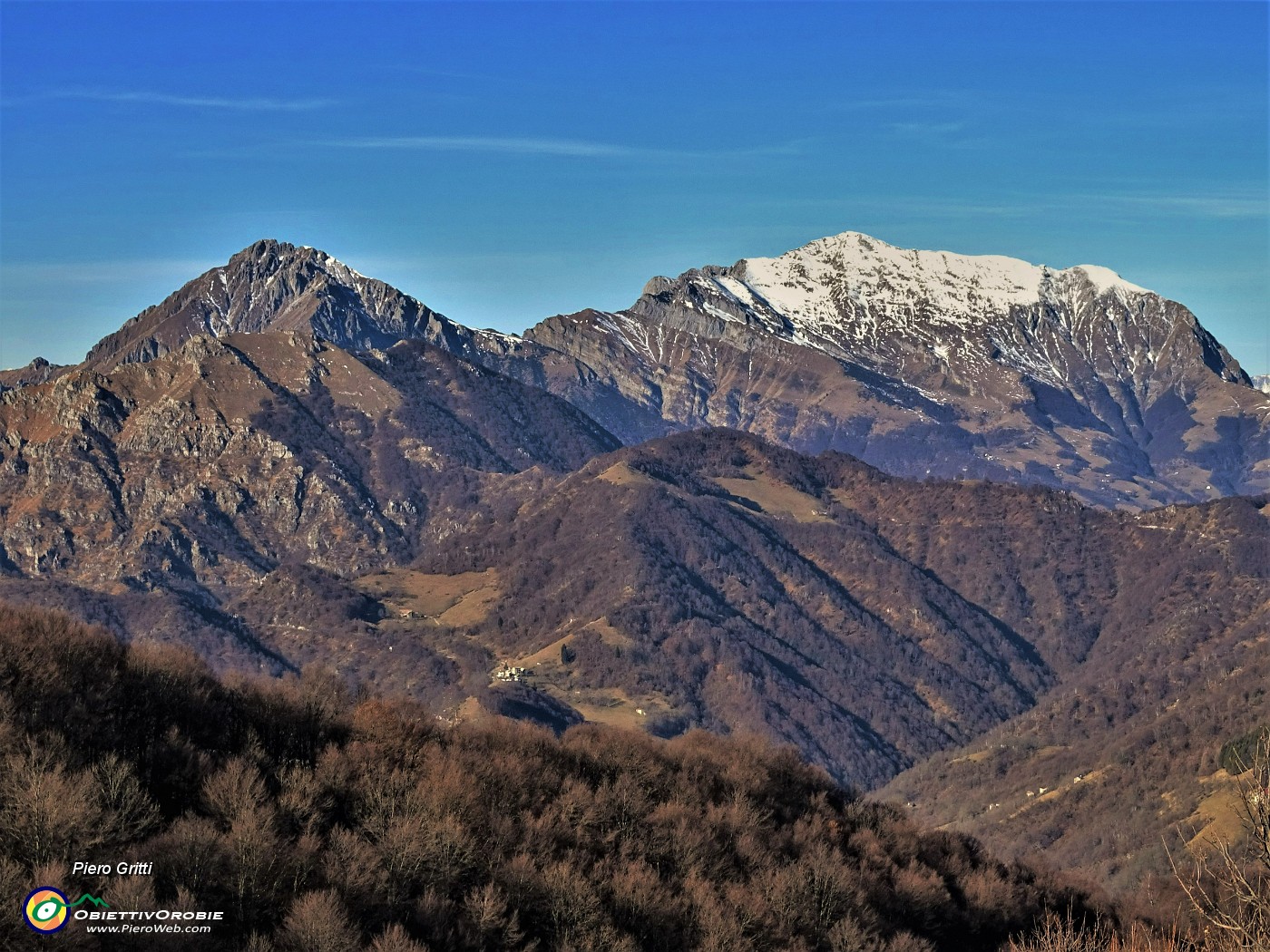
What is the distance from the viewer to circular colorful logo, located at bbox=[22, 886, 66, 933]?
265 feet

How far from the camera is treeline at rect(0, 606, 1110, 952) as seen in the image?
3861 inches

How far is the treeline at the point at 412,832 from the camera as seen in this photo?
9806 cm

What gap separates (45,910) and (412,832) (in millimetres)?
36360

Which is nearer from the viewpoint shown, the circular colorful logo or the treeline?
the circular colorful logo

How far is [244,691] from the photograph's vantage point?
508 ft

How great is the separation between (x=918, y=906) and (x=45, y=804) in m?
77.2

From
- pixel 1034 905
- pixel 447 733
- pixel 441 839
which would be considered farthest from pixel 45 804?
pixel 1034 905

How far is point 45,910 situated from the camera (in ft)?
270

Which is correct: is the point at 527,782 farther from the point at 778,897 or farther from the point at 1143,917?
the point at 1143,917

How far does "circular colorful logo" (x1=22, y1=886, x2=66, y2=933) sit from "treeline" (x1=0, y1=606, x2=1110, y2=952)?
913 millimetres

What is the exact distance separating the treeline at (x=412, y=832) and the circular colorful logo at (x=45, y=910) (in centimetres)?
91

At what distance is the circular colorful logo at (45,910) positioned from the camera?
80.8m

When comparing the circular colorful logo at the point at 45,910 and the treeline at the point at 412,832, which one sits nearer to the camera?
the circular colorful logo at the point at 45,910

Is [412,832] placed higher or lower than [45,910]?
lower
